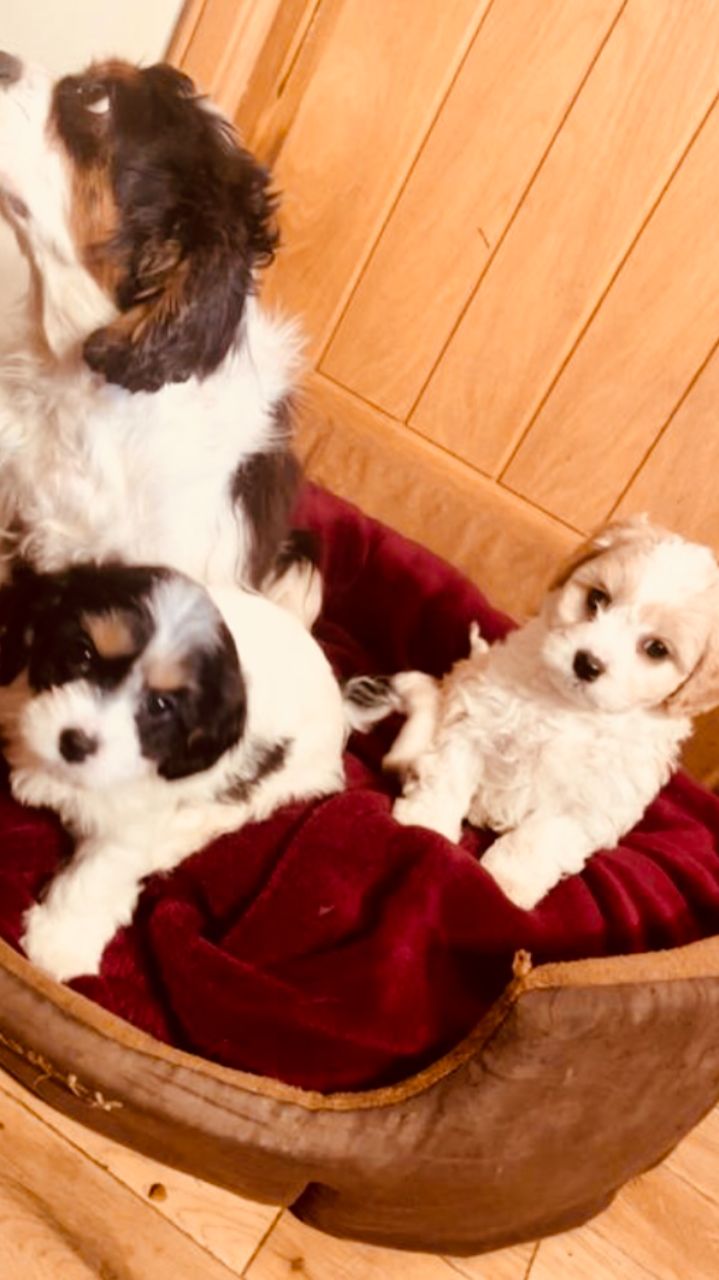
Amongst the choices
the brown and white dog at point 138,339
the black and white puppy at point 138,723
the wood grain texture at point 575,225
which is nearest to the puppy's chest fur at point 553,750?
the black and white puppy at point 138,723

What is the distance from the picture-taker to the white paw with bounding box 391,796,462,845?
77.8 inches

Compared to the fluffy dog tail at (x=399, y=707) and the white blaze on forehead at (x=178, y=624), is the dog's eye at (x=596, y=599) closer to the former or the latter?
the fluffy dog tail at (x=399, y=707)

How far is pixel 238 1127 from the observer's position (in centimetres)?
160

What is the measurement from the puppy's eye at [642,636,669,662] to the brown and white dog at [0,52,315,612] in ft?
2.23

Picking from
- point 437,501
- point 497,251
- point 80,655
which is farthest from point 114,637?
point 497,251

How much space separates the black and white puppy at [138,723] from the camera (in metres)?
1.40

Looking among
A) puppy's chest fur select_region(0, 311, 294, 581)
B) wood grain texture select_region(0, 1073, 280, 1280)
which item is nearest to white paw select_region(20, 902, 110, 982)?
wood grain texture select_region(0, 1073, 280, 1280)

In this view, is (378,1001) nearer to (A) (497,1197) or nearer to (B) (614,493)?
(A) (497,1197)

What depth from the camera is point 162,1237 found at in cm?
179

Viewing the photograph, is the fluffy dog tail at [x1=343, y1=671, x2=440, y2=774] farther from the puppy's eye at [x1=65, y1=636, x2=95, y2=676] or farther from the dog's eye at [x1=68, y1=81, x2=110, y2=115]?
the dog's eye at [x1=68, y1=81, x2=110, y2=115]

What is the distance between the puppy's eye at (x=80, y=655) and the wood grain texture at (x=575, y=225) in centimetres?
164

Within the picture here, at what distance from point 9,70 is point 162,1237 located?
179 centimetres

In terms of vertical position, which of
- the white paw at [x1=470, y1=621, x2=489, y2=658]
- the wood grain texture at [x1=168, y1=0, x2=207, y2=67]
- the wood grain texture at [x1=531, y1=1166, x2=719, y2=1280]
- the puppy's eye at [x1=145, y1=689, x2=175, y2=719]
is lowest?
the wood grain texture at [x1=531, y1=1166, x2=719, y2=1280]

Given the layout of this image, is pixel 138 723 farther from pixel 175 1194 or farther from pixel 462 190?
pixel 462 190
